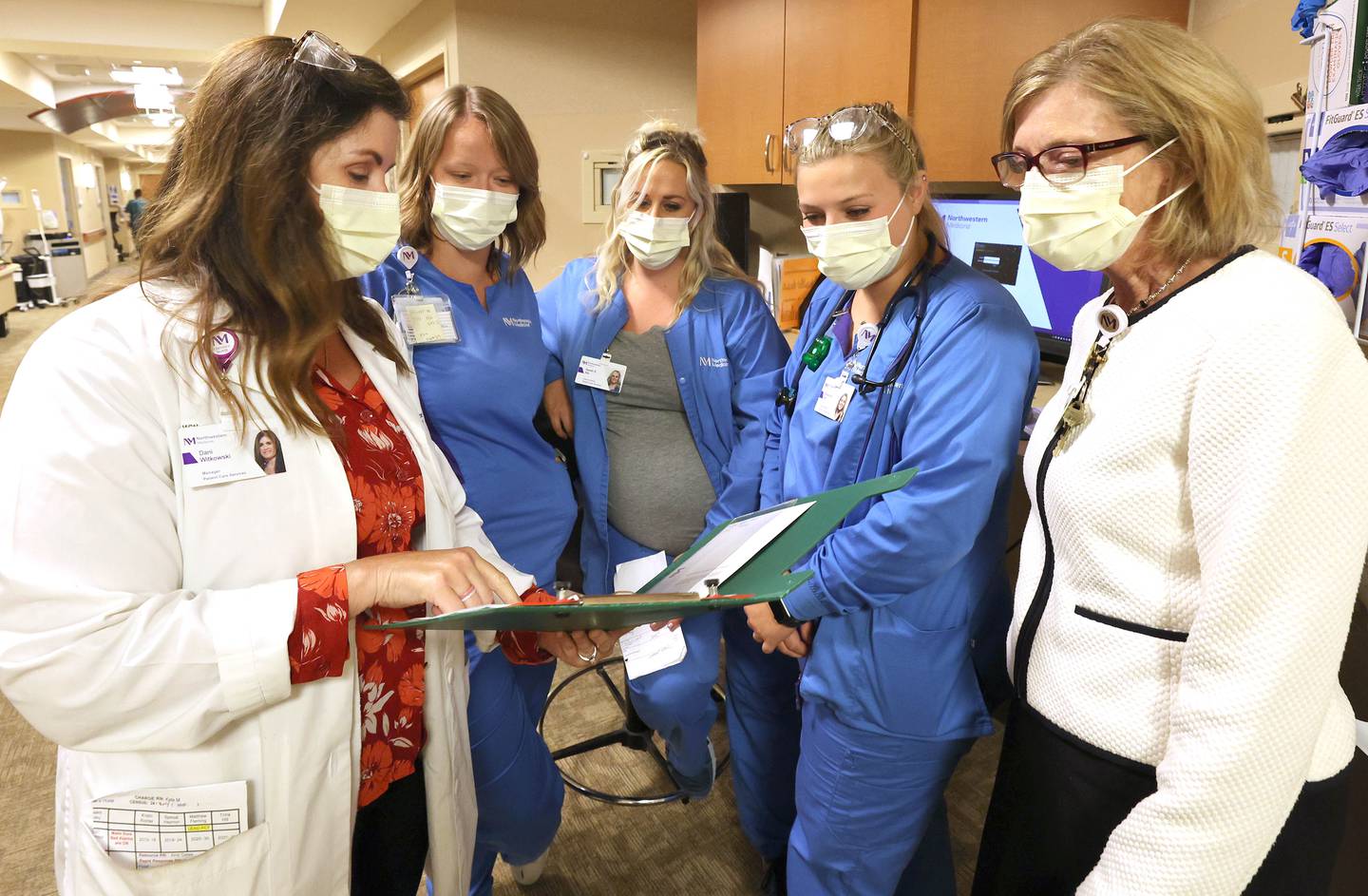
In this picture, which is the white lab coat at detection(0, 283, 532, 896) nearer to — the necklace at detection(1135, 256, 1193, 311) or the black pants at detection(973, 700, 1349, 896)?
the black pants at detection(973, 700, 1349, 896)

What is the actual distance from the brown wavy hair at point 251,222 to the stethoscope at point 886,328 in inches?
34.5

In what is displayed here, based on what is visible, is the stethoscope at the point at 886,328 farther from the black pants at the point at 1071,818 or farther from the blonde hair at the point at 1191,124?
the black pants at the point at 1071,818

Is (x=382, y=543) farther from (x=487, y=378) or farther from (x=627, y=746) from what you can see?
(x=627, y=746)

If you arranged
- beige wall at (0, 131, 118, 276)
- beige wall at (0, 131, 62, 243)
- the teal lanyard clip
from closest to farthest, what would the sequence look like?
the teal lanyard clip
beige wall at (0, 131, 118, 276)
beige wall at (0, 131, 62, 243)

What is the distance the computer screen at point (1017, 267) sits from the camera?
2.54 m

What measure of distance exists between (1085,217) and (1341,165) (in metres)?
0.57

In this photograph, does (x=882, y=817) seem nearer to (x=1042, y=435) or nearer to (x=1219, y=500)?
(x=1042, y=435)

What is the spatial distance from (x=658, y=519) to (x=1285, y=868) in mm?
1307

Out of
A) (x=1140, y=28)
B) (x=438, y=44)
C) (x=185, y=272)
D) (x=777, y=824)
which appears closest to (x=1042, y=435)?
(x=1140, y=28)

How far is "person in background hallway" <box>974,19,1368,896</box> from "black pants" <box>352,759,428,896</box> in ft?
2.86

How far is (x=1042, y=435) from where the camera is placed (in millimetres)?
1113

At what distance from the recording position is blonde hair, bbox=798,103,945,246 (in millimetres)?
1487

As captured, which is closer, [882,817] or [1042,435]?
[1042,435]

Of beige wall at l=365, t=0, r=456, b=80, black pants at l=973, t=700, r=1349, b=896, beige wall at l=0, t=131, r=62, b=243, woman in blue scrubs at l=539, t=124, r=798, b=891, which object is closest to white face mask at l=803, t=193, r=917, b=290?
woman in blue scrubs at l=539, t=124, r=798, b=891
